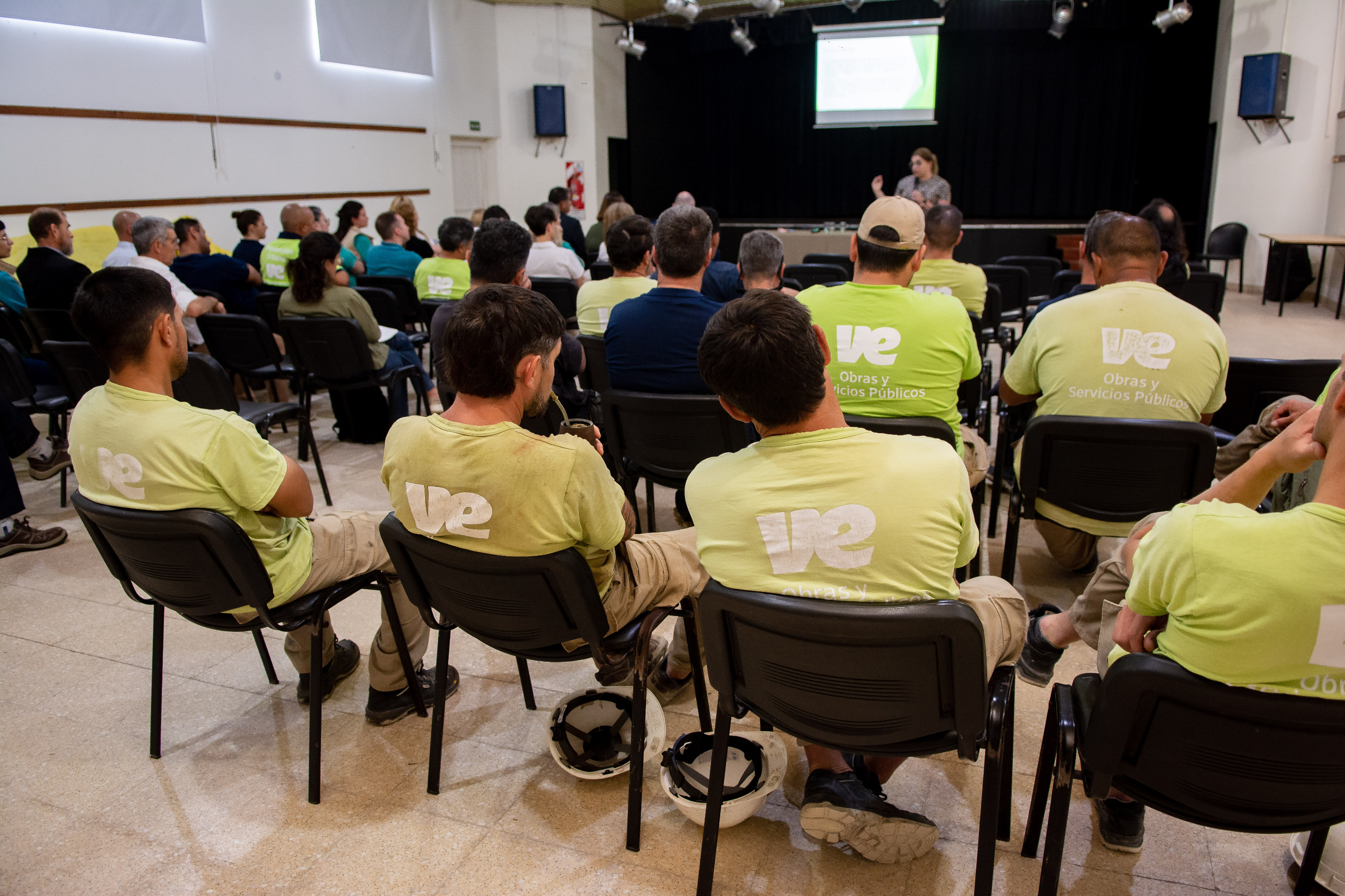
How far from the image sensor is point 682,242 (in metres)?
3.11

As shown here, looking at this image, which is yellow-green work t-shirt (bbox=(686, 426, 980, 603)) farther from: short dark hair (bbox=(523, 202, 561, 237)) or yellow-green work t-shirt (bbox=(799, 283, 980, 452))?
short dark hair (bbox=(523, 202, 561, 237))

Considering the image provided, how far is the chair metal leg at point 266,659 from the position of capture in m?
2.59

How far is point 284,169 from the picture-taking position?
29.3 feet

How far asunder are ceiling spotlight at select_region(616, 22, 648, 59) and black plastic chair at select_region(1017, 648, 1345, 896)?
38.5ft

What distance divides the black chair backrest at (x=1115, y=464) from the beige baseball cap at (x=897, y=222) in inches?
28.4

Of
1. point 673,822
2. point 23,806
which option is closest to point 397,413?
point 23,806

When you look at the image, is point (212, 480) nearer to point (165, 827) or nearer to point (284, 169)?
point (165, 827)

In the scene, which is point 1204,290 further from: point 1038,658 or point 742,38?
point 742,38

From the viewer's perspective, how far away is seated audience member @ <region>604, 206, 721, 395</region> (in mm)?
3027

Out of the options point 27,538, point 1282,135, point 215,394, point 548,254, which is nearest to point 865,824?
point 215,394

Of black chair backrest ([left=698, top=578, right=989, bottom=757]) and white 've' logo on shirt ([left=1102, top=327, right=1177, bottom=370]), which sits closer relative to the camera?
black chair backrest ([left=698, top=578, right=989, bottom=757])

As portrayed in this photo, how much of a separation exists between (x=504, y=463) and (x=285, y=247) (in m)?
4.76

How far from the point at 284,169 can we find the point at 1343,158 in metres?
10.6

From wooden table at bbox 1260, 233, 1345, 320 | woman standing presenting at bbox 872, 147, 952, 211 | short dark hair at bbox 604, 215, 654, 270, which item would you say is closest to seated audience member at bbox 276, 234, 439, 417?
short dark hair at bbox 604, 215, 654, 270
